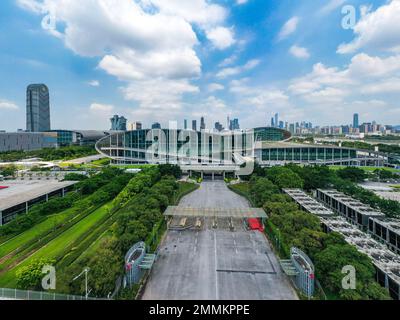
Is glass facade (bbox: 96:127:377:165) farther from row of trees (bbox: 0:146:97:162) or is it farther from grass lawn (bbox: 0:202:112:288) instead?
grass lawn (bbox: 0:202:112:288)

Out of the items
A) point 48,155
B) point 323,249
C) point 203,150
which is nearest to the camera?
point 323,249

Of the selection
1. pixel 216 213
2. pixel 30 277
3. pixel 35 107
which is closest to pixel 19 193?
pixel 30 277

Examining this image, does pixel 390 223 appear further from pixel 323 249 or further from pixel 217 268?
pixel 217 268

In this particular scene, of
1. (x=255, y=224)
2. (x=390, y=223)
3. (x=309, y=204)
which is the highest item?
(x=309, y=204)

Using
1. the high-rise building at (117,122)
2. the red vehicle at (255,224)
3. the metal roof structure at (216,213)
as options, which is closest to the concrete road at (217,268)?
the red vehicle at (255,224)

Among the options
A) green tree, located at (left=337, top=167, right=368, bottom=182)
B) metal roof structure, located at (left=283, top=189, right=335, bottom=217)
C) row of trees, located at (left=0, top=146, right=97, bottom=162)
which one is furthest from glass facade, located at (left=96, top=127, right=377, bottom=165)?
metal roof structure, located at (left=283, top=189, right=335, bottom=217)
